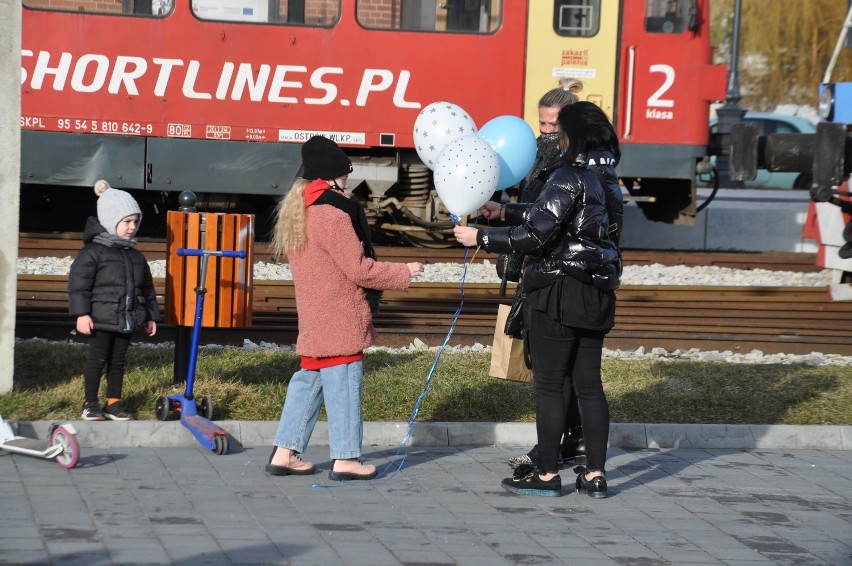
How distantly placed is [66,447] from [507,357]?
221 centimetres

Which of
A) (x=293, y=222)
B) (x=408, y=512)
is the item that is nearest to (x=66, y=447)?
(x=293, y=222)

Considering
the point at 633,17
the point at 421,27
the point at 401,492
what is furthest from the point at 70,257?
the point at 401,492

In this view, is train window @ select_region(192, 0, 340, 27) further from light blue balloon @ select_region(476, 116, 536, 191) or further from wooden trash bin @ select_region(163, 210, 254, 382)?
light blue balloon @ select_region(476, 116, 536, 191)

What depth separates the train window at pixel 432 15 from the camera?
12930mm

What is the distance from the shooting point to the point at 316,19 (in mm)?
12891

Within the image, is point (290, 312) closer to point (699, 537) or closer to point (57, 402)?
point (57, 402)

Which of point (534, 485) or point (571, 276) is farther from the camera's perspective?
point (534, 485)

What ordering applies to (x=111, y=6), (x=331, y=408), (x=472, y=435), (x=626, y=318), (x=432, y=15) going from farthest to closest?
(x=432, y=15)
(x=111, y=6)
(x=626, y=318)
(x=472, y=435)
(x=331, y=408)

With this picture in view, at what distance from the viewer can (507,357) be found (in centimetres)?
634

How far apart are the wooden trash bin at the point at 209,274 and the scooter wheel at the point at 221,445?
0.82 m

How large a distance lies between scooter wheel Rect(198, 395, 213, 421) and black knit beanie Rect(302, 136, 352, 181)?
1430 mm

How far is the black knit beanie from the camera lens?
5809 millimetres

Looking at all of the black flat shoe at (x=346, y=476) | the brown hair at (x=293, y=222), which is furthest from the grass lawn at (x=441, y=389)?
the brown hair at (x=293, y=222)

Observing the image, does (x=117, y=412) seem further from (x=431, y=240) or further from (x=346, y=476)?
(x=431, y=240)
